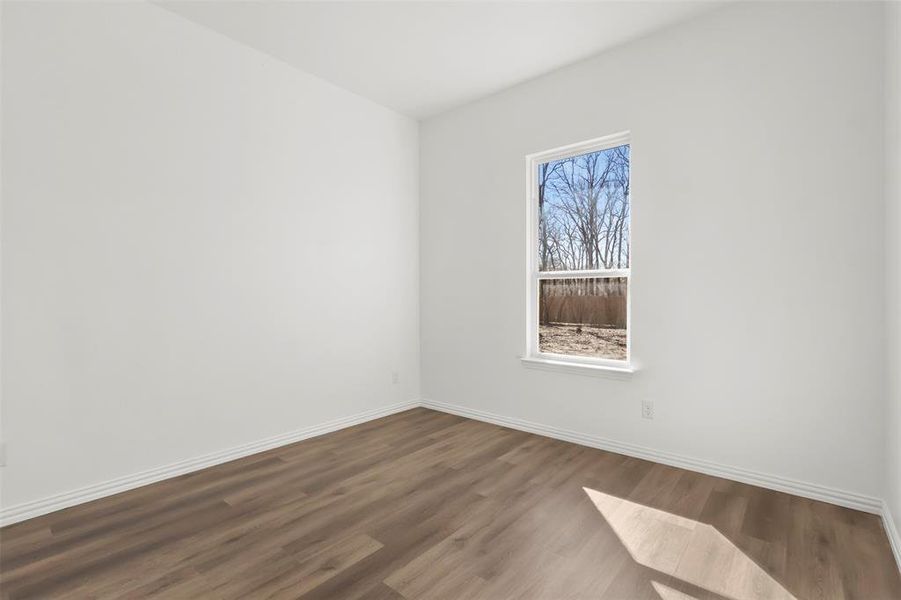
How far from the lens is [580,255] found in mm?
3619

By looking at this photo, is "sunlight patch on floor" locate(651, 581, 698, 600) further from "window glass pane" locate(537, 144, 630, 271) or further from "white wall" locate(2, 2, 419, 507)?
"white wall" locate(2, 2, 419, 507)

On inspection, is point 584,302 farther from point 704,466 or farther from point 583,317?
point 704,466

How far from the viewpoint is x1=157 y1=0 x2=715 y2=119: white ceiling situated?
282 centimetres

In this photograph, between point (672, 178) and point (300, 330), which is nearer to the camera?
point (672, 178)

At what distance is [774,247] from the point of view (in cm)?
264

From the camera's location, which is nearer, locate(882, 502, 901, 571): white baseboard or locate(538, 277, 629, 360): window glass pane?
locate(882, 502, 901, 571): white baseboard

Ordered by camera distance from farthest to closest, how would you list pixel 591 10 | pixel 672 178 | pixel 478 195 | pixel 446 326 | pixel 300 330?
pixel 446 326 → pixel 478 195 → pixel 300 330 → pixel 672 178 → pixel 591 10

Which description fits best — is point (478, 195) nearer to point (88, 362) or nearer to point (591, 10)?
point (591, 10)

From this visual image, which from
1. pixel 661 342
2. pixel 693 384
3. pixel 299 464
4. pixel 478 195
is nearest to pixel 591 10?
pixel 478 195

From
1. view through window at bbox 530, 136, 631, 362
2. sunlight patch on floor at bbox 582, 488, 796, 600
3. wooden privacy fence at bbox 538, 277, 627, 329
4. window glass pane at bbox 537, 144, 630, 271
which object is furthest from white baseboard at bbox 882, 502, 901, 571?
window glass pane at bbox 537, 144, 630, 271

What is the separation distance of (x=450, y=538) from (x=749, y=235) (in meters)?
2.42

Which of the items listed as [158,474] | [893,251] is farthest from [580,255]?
[158,474]

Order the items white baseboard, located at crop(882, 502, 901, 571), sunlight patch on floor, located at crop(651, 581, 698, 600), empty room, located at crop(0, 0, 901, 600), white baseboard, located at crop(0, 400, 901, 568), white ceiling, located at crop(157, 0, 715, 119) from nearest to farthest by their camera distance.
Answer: sunlight patch on floor, located at crop(651, 581, 698, 600), white baseboard, located at crop(882, 502, 901, 571), empty room, located at crop(0, 0, 901, 600), white baseboard, located at crop(0, 400, 901, 568), white ceiling, located at crop(157, 0, 715, 119)

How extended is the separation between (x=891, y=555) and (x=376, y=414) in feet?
11.3
